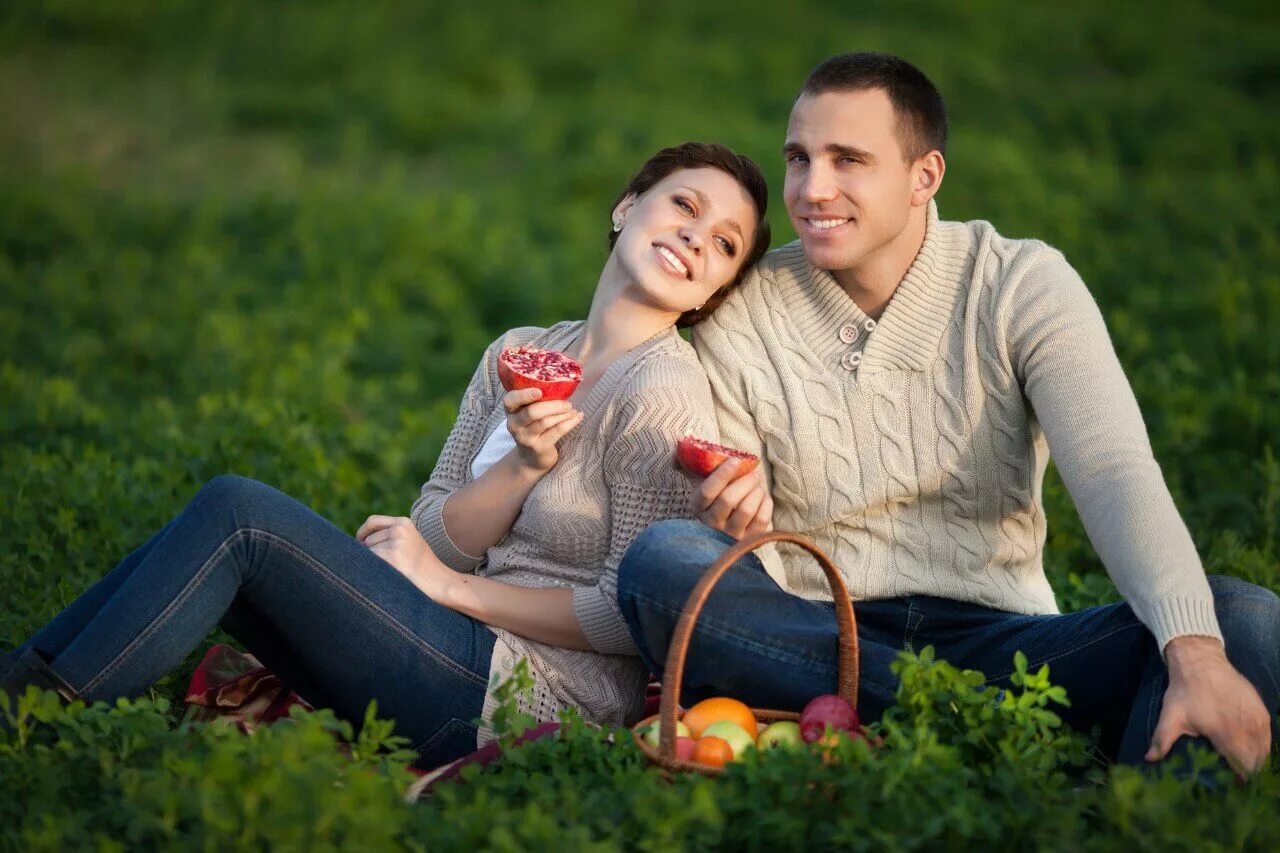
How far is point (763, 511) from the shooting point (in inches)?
168

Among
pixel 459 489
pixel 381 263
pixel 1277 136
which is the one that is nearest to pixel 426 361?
pixel 381 263

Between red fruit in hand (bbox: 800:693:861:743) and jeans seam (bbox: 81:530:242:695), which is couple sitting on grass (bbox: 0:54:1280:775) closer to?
jeans seam (bbox: 81:530:242:695)

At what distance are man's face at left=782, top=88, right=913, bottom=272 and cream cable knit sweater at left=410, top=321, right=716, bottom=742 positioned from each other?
20.7 inches

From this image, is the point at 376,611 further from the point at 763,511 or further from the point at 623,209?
the point at 623,209

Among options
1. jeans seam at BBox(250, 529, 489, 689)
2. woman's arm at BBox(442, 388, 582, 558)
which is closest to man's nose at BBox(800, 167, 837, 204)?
woman's arm at BBox(442, 388, 582, 558)

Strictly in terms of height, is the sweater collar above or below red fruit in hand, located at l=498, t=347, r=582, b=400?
above

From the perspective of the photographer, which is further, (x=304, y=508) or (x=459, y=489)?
(x=459, y=489)

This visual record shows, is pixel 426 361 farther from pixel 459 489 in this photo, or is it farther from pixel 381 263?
pixel 459 489

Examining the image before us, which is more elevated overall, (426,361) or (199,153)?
(199,153)

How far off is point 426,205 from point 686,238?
7.87 m

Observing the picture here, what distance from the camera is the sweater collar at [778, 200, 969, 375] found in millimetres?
4695

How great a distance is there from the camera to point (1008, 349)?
4.57m

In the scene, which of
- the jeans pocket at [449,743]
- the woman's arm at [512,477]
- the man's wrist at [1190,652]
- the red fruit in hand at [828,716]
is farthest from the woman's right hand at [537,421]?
the man's wrist at [1190,652]

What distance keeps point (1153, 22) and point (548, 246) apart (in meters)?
9.82
